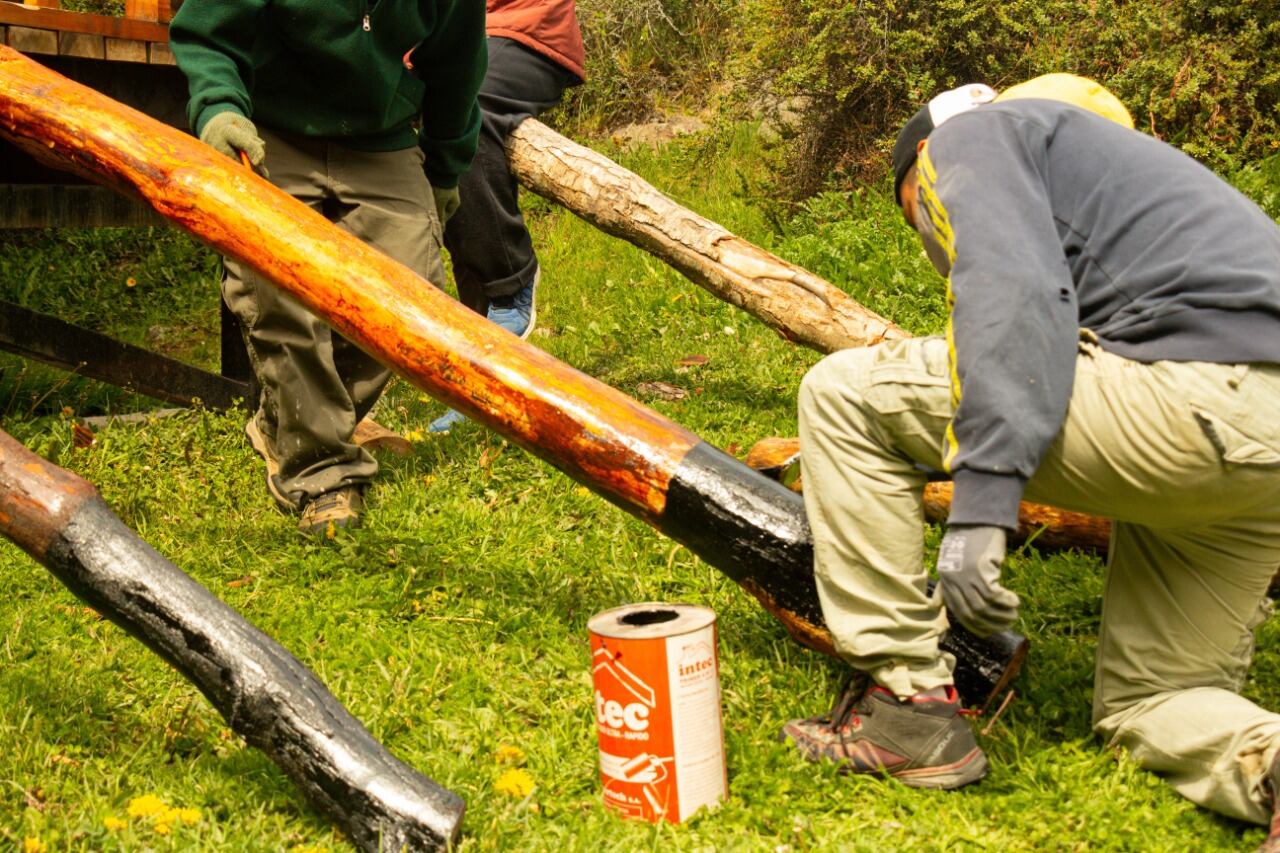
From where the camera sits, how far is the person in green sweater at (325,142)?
176 inches

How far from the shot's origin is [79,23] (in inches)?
211

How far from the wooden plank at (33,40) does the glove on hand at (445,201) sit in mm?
1614

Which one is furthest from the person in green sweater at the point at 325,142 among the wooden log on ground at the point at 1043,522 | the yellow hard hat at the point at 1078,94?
the yellow hard hat at the point at 1078,94

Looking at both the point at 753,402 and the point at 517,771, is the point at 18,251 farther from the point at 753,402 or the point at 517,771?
the point at 517,771

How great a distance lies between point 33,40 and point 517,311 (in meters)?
2.46

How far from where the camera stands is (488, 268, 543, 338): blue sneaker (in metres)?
6.51

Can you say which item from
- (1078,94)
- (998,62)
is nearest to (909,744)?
(1078,94)

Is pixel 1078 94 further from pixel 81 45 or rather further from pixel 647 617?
pixel 81 45

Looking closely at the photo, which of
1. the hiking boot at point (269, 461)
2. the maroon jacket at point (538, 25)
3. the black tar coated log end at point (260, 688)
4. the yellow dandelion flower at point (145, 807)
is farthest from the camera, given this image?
the maroon jacket at point (538, 25)

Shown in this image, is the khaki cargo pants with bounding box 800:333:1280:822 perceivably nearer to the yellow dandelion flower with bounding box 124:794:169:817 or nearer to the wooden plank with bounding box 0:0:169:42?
the yellow dandelion flower with bounding box 124:794:169:817

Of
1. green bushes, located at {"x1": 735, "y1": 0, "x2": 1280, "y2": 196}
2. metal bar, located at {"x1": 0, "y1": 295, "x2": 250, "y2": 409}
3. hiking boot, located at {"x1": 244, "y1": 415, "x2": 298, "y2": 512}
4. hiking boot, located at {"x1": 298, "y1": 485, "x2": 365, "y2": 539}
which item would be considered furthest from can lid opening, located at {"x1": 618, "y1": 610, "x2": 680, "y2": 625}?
green bushes, located at {"x1": 735, "y1": 0, "x2": 1280, "y2": 196}

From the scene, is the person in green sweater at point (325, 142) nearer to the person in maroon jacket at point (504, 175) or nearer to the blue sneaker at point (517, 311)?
the person in maroon jacket at point (504, 175)

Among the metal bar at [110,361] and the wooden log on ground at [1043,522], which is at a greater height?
the wooden log on ground at [1043,522]

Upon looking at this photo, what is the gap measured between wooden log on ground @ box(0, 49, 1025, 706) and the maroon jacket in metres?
2.82
